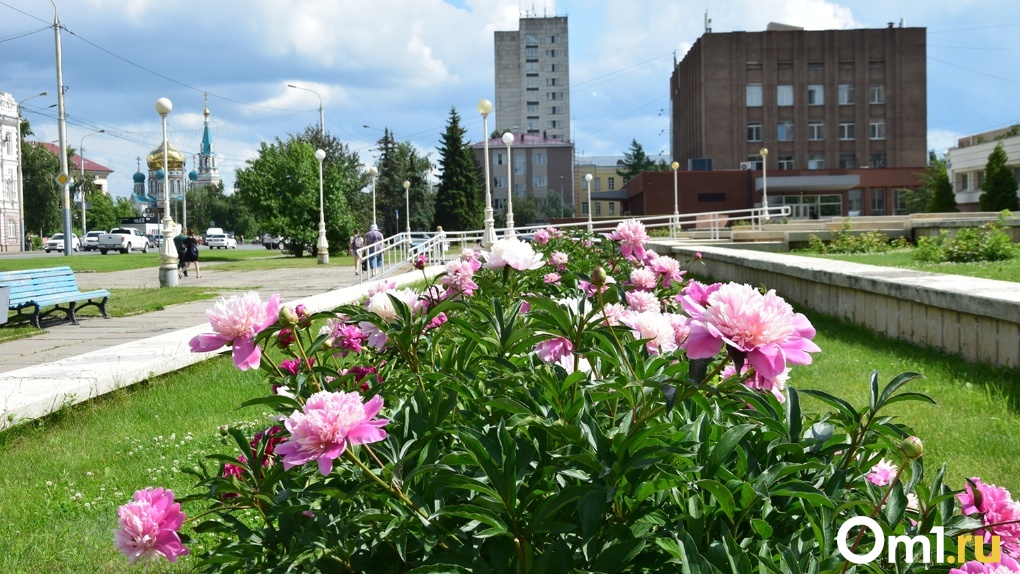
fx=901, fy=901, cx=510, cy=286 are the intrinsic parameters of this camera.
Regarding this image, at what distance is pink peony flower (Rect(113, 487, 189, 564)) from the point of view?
6.17 ft

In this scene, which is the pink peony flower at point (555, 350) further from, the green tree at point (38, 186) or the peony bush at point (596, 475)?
the green tree at point (38, 186)

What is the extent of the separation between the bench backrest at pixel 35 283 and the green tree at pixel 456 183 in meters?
62.3

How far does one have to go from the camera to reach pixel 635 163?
362 feet

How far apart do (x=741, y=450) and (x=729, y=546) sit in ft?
0.78

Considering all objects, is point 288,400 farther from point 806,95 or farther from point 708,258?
point 806,95

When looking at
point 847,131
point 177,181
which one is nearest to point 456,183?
point 847,131

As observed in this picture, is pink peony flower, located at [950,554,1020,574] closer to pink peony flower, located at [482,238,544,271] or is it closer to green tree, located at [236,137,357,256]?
pink peony flower, located at [482,238,544,271]

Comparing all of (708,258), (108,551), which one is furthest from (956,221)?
(108,551)

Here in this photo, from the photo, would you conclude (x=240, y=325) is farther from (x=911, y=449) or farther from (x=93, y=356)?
(x=93, y=356)

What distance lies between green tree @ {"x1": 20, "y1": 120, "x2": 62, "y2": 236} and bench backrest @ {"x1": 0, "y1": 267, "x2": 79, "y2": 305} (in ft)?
248

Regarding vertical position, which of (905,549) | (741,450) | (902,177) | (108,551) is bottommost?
(108,551)

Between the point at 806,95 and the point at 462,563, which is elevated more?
the point at 806,95

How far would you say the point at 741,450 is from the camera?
1.66 m

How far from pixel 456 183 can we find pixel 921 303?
6946 centimetres
